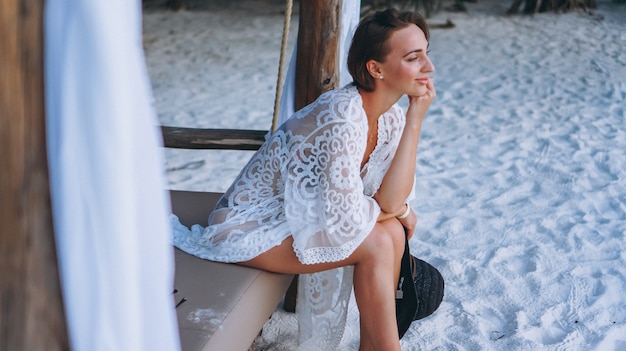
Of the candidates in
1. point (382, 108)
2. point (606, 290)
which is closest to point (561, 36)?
point (606, 290)

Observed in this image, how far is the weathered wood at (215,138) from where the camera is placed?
3.10m

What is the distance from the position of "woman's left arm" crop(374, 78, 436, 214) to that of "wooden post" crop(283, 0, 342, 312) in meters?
0.70

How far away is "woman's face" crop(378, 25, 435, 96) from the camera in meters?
2.29

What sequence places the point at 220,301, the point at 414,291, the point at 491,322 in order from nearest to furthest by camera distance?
the point at 220,301
the point at 414,291
the point at 491,322

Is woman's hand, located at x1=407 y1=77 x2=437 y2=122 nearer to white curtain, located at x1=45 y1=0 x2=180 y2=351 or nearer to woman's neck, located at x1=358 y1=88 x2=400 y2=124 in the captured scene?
woman's neck, located at x1=358 y1=88 x2=400 y2=124

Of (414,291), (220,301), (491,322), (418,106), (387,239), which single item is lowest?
(491,322)

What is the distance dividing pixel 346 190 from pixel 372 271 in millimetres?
268

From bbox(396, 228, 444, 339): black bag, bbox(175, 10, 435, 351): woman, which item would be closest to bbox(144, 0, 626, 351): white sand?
bbox(396, 228, 444, 339): black bag

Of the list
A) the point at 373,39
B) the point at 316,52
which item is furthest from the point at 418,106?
the point at 316,52

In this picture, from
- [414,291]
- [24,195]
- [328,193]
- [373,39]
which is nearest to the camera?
[24,195]

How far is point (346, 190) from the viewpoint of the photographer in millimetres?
2213

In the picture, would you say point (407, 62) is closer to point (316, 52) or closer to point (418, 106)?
point (418, 106)

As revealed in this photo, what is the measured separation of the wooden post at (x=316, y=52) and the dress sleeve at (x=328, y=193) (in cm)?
76

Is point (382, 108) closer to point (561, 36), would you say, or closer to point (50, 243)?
point (50, 243)
